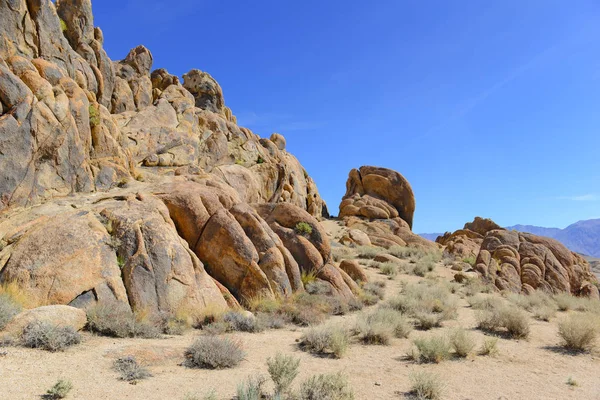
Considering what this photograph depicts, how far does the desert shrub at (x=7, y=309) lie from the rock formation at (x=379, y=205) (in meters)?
32.5

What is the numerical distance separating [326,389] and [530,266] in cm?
2009

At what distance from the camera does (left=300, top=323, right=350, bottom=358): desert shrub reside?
8.85 m

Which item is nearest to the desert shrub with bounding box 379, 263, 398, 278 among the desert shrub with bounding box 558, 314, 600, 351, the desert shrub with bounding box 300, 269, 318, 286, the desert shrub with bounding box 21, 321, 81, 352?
the desert shrub with bounding box 300, 269, 318, 286

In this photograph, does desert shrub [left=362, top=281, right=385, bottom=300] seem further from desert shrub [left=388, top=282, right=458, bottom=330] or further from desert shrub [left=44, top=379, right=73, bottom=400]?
desert shrub [left=44, top=379, right=73, bottom=400]

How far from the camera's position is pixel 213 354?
7.59 metres

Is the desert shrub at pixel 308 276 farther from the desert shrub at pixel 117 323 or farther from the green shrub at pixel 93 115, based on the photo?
the green shrub at pixel 93 115

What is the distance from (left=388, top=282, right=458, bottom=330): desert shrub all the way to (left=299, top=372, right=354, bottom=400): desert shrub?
641 cm

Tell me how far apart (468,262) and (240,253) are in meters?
22.1

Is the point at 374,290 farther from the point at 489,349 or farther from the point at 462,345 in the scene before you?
the point at 462,345

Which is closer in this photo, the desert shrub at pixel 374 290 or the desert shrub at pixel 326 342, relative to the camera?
the desert shrub at pixel 326 342

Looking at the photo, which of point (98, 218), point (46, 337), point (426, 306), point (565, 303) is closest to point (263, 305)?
point (98, 218)

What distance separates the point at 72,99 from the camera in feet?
49.5

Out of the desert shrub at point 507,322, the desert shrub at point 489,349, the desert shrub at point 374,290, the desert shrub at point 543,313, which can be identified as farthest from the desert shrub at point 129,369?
the desert shrub at point 543,313

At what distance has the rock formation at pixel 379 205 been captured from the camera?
4077cm
